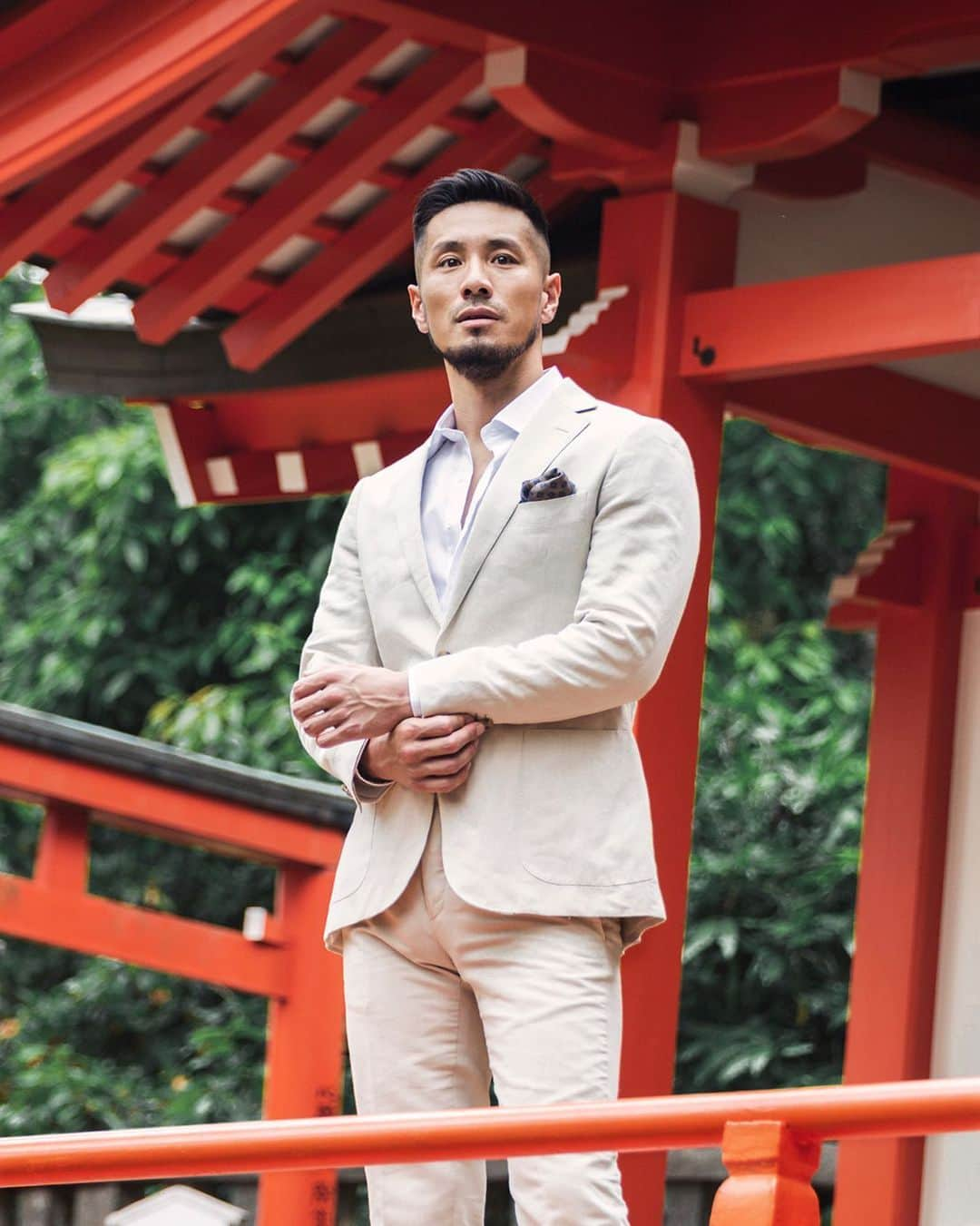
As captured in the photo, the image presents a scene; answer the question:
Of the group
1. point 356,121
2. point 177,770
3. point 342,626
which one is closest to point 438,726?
point 342,626

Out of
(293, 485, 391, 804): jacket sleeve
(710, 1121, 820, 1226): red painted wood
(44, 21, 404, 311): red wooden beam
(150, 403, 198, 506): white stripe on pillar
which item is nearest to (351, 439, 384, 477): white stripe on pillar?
(150, 403, 198, 506): white stripe on pillar

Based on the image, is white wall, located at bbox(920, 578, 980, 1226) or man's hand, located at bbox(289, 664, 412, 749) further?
white wall, located at bbox(920, 578, 980, 1226)

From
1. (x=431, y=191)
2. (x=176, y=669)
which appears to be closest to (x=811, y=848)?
(x=176, y=669)

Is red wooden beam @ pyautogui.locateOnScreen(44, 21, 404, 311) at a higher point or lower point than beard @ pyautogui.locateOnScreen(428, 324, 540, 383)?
higher

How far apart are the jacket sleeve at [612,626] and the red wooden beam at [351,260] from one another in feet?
8.09

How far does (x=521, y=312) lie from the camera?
2.54m

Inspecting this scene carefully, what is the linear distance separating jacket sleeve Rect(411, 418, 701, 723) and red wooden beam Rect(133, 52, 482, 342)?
2146 millimetres

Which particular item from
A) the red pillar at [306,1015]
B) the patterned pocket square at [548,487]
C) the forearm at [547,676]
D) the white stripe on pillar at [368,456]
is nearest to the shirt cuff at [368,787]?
the forearm at [547,676]

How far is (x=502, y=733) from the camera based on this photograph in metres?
2.45

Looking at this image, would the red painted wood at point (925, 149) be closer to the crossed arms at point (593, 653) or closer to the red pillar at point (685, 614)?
the red pillar at point (685, 614)

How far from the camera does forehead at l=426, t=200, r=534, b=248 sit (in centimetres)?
254

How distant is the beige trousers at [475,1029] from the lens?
2348 millimetres

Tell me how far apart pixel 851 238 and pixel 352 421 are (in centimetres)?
167

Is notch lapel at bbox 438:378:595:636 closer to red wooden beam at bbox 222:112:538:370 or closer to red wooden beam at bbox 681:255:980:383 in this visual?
red wooden beam at bbox 681:255:980:383
